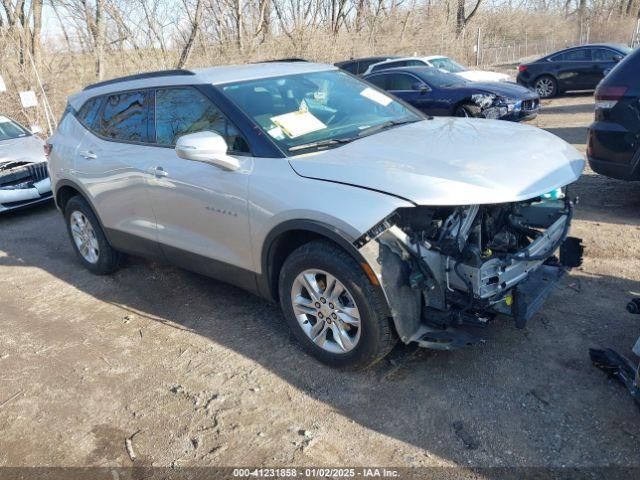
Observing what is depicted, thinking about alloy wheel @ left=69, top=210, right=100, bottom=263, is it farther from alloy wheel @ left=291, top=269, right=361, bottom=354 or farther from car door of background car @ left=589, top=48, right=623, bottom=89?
car door of background car @ left=589, top=48, right=623, bottom=89

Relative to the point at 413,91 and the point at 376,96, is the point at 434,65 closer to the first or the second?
the point at 413,91

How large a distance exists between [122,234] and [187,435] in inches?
92.3

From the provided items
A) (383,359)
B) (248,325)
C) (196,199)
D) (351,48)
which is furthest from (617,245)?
(351,48)

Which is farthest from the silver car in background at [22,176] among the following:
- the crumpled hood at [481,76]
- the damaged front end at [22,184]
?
the crumpled hood at [481,76]

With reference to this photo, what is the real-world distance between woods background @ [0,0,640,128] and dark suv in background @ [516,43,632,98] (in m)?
8.59

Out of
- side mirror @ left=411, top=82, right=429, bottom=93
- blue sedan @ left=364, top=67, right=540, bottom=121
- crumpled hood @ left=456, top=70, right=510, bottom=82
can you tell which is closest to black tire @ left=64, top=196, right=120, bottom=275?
blue sedan @ left=364, top=67, right=540, bottom=121

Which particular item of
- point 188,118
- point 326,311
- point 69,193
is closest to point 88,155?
point 69,193

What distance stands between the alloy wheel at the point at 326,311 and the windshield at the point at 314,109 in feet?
2.82

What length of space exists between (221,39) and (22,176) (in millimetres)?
13823

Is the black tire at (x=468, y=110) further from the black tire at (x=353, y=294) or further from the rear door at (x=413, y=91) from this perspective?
the black tire at (x=353, y=294)

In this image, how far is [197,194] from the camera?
376cm

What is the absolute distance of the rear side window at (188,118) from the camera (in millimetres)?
3598

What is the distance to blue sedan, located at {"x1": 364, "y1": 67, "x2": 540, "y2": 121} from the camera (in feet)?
34.2

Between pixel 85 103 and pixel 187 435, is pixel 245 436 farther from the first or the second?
pixel 85 103
